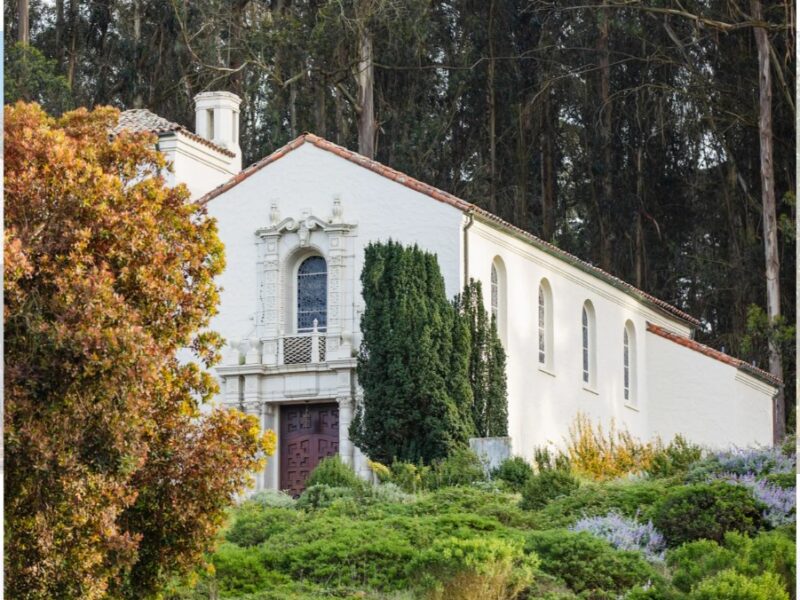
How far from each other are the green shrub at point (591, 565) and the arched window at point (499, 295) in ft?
54.9

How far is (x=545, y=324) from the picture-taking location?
4031 centimetres

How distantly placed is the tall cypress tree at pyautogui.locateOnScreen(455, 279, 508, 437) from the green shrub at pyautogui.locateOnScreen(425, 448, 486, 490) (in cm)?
338

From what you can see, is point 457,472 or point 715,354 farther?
point 715,354

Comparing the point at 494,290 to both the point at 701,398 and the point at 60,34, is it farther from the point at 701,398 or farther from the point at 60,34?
the point at 60,34

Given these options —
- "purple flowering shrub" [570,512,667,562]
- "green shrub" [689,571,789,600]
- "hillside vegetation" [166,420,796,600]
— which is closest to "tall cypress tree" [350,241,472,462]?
"hillside vegetation" [166,420,796,600]

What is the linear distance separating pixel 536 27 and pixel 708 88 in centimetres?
935

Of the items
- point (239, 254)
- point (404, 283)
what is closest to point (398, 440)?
point (404, 283)

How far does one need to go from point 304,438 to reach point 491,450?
570 centimetres

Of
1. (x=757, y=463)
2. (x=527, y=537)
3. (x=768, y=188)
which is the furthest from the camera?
(x=768, y=188)

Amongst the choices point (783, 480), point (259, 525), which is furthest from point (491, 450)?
point (259, 525)

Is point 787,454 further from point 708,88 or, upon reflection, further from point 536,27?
point 536,27

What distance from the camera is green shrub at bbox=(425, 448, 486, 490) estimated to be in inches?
1195

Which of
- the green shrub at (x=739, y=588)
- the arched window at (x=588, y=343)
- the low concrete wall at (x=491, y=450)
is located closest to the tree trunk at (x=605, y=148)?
the arched window at (x=588, y=343)

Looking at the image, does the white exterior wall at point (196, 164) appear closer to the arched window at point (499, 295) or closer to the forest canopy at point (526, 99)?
the arched window at point (499, 295)
